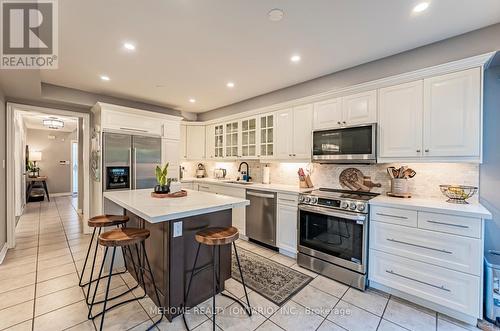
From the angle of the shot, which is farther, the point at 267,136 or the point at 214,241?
the point at 267,136

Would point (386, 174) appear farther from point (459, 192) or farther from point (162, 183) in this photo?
point (162, 183)

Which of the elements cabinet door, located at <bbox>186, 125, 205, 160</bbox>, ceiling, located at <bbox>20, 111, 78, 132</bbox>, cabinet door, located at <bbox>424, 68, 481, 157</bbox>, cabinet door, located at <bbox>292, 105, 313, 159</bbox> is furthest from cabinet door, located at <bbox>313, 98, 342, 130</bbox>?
ceiling, located at <bbox>20, 111, 78, 132</bbox>

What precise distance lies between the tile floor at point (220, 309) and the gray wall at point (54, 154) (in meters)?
6.79

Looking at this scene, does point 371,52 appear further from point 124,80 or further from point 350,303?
point 124,80

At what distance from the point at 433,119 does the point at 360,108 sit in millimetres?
753

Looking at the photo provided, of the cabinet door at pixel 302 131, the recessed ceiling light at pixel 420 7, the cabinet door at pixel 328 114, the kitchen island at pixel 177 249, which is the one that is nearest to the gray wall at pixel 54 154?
the kitchen island at pixel 177 249

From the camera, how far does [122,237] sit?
1872mm

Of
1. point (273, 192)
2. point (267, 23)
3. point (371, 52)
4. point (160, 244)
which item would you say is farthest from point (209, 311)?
point (371, 52)

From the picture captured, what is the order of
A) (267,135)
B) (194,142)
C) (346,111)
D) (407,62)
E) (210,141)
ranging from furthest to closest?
(194,142) → (210,141) → (267,135) → (346,111) → (407,62)

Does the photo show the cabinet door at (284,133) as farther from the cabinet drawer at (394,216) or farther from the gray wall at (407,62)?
the cabinet drawer at (394,216)

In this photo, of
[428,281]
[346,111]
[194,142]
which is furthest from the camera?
[194,142]

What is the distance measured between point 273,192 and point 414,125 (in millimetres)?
1933

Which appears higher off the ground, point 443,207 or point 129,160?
point 129,160

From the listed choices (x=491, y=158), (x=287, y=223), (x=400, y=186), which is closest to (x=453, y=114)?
(x=491, y=158)
